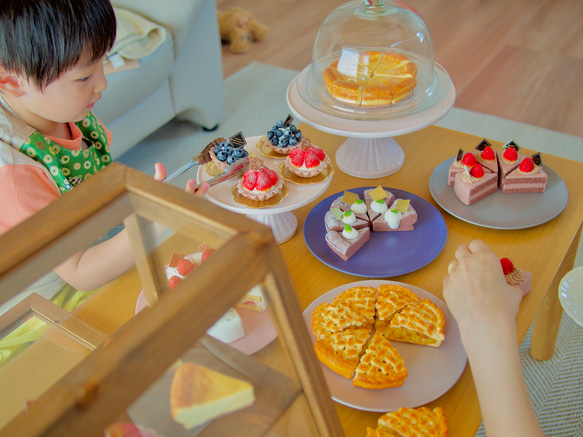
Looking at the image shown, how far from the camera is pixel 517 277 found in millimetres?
1007

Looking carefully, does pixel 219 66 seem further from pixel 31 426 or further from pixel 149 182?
pixel 31 426

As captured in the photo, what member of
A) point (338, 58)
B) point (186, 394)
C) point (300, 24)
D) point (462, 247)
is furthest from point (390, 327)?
point (300, 24)

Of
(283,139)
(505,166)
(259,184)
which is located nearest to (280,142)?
(283,139)

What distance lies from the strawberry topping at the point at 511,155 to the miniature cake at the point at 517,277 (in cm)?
40

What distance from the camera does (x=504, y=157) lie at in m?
1.32

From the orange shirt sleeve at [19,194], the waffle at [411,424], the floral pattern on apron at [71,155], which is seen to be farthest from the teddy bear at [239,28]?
the waffle at [411,424]

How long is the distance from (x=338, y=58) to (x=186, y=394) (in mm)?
1319

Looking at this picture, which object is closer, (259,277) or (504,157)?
(259,277)

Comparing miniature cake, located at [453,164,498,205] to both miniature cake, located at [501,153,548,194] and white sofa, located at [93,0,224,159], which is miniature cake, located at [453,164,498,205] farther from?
white sofa, located at [93,0,224,159]

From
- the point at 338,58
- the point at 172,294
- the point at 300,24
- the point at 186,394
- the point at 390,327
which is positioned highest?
the point at 172,294

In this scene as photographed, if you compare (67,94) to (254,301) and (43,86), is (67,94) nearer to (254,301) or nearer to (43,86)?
(43,86)

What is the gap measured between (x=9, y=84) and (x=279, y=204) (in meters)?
0.60

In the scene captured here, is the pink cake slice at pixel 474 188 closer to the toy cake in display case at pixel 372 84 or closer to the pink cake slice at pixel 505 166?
the pink cake slice at pixel 505 166

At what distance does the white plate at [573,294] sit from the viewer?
1.14 metres
